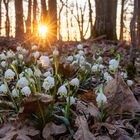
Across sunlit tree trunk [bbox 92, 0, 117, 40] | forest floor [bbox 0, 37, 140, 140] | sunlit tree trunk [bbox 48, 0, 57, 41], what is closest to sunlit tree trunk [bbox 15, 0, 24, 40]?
sunlit tree trunk [bbox 48, 0, 57, 41]

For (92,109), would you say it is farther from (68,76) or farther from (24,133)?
(68,76)

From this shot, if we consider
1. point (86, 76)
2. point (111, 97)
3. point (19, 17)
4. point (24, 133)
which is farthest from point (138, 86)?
point (19, 17)

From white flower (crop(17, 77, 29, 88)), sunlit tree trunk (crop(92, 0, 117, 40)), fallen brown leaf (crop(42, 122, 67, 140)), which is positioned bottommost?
fallen brown leaf (crop(42, 122, 67, 140))

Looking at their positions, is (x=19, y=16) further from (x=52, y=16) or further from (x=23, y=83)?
(x=23, y=83)

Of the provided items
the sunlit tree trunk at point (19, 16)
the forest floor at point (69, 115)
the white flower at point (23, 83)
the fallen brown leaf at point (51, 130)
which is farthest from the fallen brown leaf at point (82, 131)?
the sunlit tree trunk at point (19, 16)

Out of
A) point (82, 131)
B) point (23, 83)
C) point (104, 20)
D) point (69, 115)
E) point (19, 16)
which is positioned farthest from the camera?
point (19, 16)

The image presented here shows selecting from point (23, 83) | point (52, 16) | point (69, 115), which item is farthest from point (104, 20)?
point (69, 115)

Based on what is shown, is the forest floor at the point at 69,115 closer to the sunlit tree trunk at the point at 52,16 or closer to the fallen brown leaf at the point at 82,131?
the fallen brown leaf at the point at 82,131

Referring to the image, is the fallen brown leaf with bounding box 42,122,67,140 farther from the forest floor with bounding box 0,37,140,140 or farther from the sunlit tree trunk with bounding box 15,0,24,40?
the sunlit tree trunk with bounding box 15,0,24,40

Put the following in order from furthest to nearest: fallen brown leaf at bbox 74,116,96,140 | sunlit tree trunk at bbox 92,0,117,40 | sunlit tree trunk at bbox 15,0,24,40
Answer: sunlit tree trunk at bbox 15,0,24,40 < sunlit tree trunk at bbox 92,0,117,40 < fallen brown leaf at bbox 74,116,96,140
